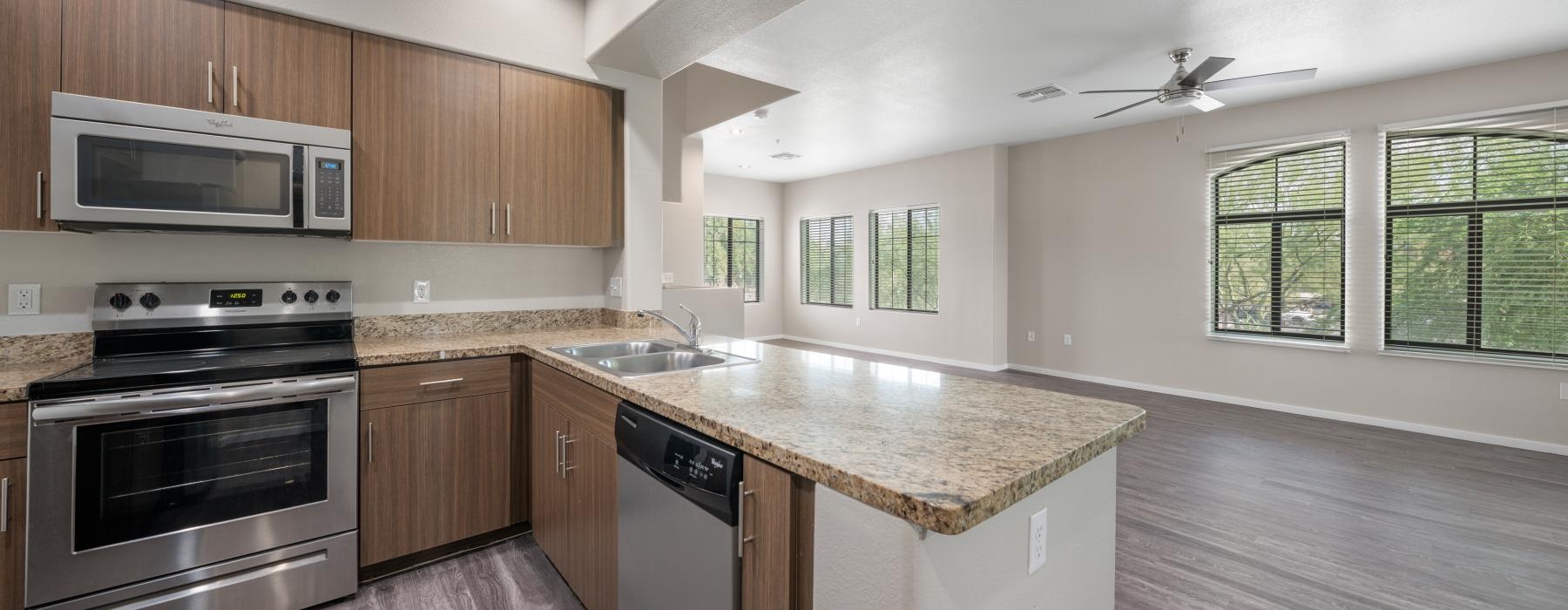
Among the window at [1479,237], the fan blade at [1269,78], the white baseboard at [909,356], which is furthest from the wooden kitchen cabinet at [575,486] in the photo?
the window at [1479,237]

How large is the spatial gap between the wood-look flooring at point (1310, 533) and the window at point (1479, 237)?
2.59 feet

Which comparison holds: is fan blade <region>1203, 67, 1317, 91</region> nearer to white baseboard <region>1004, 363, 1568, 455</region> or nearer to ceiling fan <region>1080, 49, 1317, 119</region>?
ceiling fan <region>1080, 49, 1317, 119</region>

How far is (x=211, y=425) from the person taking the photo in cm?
182

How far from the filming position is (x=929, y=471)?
90 centimetres

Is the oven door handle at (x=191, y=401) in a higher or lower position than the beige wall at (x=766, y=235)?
lower

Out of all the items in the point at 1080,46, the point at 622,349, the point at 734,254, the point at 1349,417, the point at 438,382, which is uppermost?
the point at 1080,46

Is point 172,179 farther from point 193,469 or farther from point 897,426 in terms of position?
point 897,426

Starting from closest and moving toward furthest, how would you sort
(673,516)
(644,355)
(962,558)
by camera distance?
(962,558) < (673,516) < (644,355)

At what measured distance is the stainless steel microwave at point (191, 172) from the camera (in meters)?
1.81

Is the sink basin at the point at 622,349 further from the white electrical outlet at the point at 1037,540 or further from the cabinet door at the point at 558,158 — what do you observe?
the white electrical outlet at the point at 1037,540

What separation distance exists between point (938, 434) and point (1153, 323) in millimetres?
5506

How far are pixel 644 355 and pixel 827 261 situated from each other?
6.63 m

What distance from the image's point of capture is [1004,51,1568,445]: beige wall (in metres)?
3.98

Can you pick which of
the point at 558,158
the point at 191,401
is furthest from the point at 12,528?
the point at 558,158
